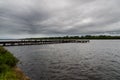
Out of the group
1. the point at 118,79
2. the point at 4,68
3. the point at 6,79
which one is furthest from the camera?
the point at 118,79

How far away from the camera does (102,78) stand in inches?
695

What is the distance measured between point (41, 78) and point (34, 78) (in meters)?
0.91

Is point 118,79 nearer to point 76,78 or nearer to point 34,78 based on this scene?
point 76,78

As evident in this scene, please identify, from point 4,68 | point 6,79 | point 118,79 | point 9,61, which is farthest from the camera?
point 118,79

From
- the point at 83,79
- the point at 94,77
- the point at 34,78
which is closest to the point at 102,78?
the point at 94,77

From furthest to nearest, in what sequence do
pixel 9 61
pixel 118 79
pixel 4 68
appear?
pixel 118 79 < pixel 9 61 < pixel 4 68

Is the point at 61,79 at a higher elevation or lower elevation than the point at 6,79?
lower

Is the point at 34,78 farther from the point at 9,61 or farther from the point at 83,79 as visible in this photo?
the point at 83,79

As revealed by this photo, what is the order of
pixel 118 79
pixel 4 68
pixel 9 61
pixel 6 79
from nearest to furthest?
pixel 6 79 < pixel 4 68 < pixel 9 61 < pixel 118 79

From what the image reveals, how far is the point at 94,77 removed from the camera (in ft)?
58.9

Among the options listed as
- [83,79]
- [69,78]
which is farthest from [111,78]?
[69,78]

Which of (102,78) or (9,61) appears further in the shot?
(102,78)

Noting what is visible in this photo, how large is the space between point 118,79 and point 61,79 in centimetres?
729

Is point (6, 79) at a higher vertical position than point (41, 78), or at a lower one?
higher
